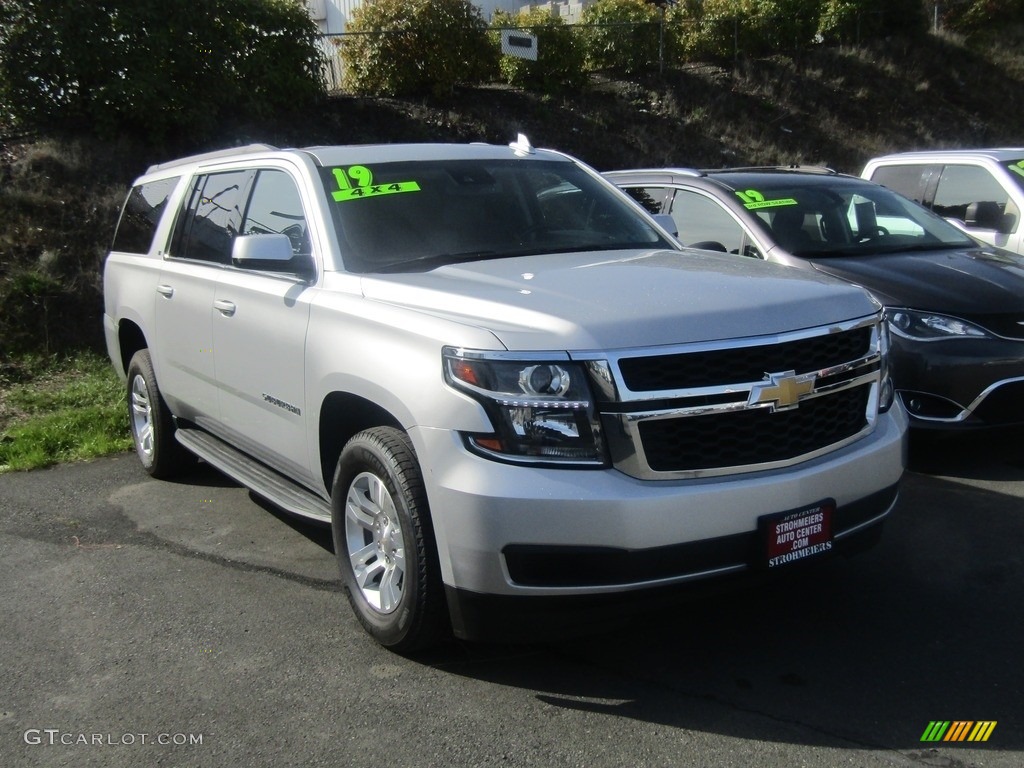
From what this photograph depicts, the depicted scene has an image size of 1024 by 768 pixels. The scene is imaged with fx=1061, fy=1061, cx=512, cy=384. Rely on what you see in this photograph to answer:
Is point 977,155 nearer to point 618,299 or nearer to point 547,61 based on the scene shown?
point 618,299

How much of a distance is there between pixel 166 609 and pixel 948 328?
4400 mm

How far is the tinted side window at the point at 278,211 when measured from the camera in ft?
15.8

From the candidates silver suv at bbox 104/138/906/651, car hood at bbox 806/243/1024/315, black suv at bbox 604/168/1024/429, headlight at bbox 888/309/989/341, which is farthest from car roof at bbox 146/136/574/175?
headlight at bbox 888/309/989/341

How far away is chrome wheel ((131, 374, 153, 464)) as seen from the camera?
21.6ft

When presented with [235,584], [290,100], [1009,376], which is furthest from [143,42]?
[1009,376]

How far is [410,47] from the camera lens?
15.4m

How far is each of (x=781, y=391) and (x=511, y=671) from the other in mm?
1411

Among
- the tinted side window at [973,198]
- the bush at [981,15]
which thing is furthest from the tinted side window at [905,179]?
the bush at [981,15]

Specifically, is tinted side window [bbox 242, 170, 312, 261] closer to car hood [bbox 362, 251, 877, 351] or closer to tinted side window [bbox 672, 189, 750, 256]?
car hood [bbox 362, 251, 877, 351]

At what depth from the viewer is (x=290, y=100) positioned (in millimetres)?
13805

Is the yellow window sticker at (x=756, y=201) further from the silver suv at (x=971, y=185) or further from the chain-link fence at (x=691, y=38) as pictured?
the chain-link fence at (x=691, y=38)

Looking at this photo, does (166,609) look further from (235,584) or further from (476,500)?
(476,500)

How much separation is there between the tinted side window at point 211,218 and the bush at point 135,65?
6.41 metres
